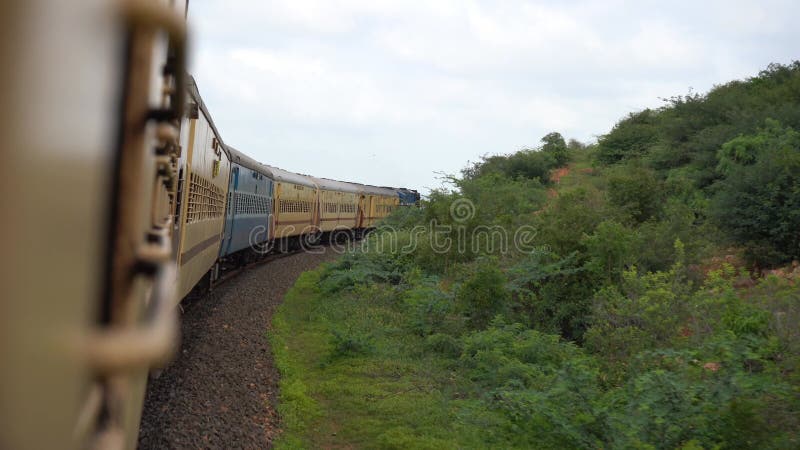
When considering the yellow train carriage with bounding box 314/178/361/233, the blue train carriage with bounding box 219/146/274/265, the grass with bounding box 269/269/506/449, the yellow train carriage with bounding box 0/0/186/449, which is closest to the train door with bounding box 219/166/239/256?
the blue train carriage with bounding box 219/146/274/265

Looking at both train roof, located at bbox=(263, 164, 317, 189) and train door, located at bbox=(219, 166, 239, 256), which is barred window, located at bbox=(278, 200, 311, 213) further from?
train door, located at bbox=(219, 166, 239, 256)

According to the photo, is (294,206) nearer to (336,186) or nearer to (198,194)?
(336,186)

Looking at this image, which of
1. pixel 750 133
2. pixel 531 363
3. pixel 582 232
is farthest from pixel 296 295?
pixel 750 133

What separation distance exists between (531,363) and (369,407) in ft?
8.69

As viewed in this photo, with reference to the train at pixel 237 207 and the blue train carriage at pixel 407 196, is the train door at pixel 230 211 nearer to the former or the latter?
the train at pixel 237 207

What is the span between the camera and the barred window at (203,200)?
8.31m

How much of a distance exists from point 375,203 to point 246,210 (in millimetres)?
24219

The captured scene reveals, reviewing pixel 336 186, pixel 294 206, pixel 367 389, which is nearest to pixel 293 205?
pixel 294 206

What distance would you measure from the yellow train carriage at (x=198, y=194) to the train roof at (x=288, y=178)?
31.7 ft

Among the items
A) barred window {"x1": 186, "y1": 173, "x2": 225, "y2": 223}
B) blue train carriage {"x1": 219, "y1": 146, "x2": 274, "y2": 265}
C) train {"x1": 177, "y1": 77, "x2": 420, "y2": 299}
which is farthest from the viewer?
blue train carriage {"x1": 219, "y1": 146, "x2": 274, "y2": 265}

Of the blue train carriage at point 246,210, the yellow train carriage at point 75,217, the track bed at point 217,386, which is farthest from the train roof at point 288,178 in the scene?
the yellow train carriage at point 75,217

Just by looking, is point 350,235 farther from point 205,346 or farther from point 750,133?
point 205,346

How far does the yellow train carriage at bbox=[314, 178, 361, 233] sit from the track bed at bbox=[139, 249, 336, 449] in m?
16.4

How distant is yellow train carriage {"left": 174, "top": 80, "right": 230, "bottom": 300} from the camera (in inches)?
286
